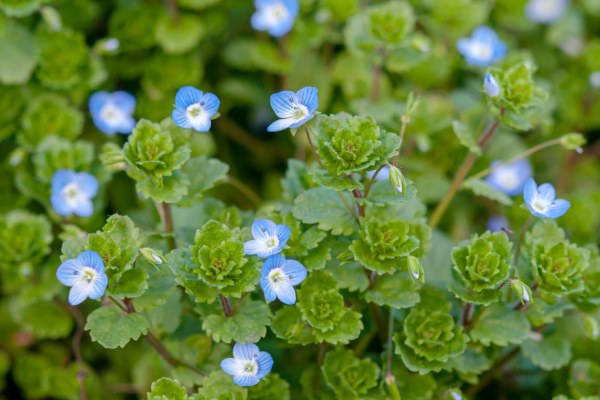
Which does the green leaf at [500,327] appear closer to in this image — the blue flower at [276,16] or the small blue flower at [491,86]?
the small blue flower at [491,86]

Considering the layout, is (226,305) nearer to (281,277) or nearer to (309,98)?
(281,277)

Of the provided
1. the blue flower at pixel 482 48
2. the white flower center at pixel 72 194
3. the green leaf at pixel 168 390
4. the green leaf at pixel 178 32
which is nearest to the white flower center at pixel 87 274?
the green leaf at pixel 168 390

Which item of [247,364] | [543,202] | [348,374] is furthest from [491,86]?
[247,364]

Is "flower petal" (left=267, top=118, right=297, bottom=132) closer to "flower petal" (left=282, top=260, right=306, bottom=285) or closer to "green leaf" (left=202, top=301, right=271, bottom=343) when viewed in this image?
"flower petal" (left=282, top=260, right=306, bottom=285)

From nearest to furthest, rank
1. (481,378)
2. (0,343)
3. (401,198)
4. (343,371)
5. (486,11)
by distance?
1. (401,198)
2. (343,371)
3. (481,378)
4. (0,343)
5. (486,11)

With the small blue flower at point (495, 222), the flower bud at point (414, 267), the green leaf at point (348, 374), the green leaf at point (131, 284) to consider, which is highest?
the flower bud at point (414, 267)

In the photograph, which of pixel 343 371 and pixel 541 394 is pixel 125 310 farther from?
pixel 541 394

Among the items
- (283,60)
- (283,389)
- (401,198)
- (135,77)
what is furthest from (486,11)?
(283,389)
